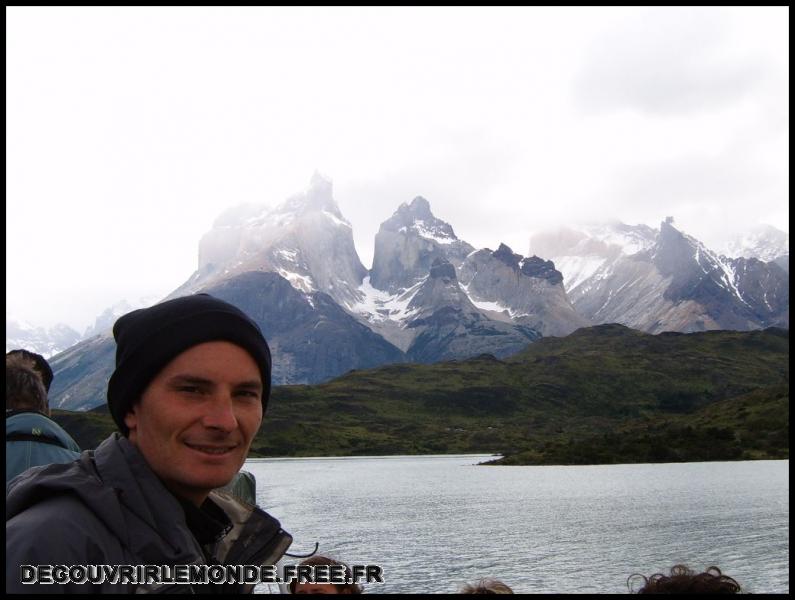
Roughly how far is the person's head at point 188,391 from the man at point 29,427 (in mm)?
4221

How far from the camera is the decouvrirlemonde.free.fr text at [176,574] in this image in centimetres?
387

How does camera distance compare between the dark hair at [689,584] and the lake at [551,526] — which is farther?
the lake at [551,526]

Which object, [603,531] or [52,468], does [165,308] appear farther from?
[603,531]

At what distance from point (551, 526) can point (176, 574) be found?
3609 inches

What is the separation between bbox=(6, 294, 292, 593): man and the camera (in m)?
3.98

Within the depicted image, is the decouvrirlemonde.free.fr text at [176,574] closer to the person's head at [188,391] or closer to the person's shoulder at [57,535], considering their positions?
the person's shoulder at [57,535]

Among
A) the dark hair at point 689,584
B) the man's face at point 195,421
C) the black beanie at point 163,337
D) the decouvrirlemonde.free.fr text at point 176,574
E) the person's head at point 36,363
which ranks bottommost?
the dark hair at point 689,584

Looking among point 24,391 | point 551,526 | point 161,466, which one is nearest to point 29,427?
point 24,391

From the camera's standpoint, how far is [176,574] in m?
4.24

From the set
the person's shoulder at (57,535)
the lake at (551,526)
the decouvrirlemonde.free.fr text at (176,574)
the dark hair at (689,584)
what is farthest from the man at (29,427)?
the lake at (551,526)

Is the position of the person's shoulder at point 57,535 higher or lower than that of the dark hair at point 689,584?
higher

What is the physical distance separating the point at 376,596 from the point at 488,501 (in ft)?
397

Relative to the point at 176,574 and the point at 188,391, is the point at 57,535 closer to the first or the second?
the point at 176,574

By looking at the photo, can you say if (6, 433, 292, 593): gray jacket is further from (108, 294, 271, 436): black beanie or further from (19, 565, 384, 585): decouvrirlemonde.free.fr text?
(108, 294, 271, 436): black beanie
